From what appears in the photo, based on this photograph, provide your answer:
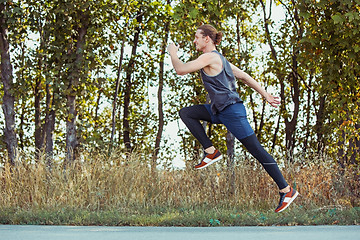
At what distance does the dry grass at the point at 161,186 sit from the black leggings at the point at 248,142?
3.03m

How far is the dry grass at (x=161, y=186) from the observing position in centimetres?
827

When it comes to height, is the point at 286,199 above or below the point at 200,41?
below

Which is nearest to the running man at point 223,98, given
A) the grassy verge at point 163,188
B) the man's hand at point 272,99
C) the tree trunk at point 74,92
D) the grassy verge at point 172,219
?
the man's hand at point 272,99

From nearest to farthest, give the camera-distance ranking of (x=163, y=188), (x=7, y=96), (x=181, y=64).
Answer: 1. (x=181, y=64)
2. (x=163, y=188)
3. (x=7, y=96)

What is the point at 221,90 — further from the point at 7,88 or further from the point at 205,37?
the point at 7,88

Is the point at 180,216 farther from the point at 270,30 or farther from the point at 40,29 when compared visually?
the point at 270,30

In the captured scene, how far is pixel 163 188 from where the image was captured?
8680 millimetres

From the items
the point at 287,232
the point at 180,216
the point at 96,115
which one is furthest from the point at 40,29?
the point at 287,232

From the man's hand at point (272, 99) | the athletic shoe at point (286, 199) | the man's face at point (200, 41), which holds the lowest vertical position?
the athletic shoe at point (286, 199)

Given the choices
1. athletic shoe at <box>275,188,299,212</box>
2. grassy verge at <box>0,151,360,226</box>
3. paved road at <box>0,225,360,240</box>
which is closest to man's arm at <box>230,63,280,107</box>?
athletic shoe at <box>275,188,299,212</box>

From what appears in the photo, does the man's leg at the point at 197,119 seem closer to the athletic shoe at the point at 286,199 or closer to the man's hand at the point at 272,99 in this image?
the man's hand at the point at 272,99

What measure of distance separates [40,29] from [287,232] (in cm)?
779

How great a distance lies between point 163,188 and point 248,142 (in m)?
3.85

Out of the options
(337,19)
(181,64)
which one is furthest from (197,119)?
(337,19)
